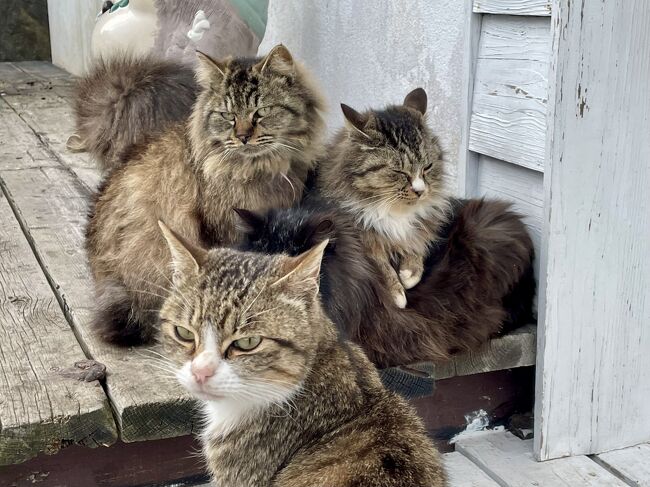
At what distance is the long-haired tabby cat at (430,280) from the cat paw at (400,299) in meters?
0.02

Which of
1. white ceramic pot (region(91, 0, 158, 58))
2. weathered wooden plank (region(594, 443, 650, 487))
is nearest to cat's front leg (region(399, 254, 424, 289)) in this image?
weathered wooden plank (region(594, 443, 650, 487))

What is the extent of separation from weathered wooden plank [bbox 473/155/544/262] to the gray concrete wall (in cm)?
15

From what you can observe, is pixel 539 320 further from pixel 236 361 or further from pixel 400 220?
pixel 236 361

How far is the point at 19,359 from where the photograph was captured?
7.64ft

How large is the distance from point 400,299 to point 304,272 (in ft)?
2.12

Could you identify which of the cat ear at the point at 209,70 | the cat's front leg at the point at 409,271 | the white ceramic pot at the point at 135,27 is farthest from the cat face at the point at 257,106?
the white ceramic pot at the point at 135,27

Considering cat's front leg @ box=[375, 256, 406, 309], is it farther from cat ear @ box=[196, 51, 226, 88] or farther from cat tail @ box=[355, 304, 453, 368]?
cat ear @ box=[196, 51, 226, 88]

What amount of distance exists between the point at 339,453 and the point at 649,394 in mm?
1375

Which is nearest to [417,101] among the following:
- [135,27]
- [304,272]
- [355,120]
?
[355,120]

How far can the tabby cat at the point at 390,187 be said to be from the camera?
2412 millimetres

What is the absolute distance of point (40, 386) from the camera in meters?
2.17

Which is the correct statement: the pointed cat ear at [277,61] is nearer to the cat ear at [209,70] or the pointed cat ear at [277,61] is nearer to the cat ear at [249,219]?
the cat ear at [209,70]

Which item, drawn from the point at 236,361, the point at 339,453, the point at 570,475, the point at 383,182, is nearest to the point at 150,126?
the point at 383,182

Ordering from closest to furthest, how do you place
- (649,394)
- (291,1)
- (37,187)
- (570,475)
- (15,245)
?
1. (570,475)
2. (649,394)
3. (15,245)
4. (37,187)
5. (291,1)
